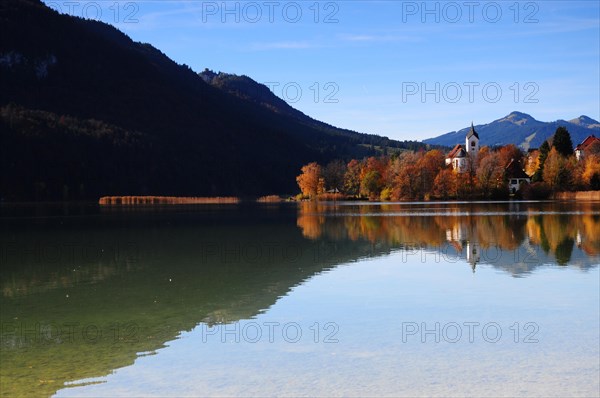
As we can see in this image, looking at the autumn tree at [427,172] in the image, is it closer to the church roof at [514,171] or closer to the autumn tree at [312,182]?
the church roof at [514,171]

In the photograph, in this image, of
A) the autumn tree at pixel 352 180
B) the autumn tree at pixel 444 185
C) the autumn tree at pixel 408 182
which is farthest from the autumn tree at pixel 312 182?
the autumn tree at pixel 444 185

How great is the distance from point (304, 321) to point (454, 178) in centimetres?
9445

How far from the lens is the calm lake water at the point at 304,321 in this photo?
10.3m

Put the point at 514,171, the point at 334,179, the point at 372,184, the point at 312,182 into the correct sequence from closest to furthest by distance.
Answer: the point at 372,184 < the point at 514,171 < the point at 312,182 < the point at 334,179

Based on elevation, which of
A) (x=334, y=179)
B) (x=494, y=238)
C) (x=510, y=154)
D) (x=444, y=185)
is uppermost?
(x=510, y=154)

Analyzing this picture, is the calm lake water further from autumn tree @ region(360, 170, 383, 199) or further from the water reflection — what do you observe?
autumn tree @ region(360, 170, 383, 199)

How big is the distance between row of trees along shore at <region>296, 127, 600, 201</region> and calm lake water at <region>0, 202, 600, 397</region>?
239 ft

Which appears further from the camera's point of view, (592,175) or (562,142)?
(562,142)

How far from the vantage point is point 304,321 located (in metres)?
14.5

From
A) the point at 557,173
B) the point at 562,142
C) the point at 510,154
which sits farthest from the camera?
the point at 510,154

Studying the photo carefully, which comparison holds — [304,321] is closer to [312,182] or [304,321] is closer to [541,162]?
[541,162]

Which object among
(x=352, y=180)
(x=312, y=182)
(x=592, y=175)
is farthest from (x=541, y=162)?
(x=312, y=182)

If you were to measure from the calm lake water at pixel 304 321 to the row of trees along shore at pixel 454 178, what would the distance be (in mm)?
72963

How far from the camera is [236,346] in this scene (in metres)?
12.5
